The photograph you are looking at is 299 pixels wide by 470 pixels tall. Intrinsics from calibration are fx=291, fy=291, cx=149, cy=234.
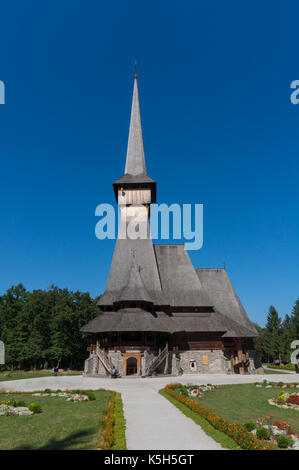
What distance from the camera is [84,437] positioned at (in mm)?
8406

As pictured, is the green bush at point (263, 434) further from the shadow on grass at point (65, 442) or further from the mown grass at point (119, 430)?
the shadow on grass at point (65, 442)

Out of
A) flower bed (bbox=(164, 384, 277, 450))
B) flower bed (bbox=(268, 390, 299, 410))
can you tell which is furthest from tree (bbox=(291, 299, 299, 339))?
flower bed (bbox=(164, 384, 277, 450))

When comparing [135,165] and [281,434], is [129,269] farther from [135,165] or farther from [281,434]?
[281,434]

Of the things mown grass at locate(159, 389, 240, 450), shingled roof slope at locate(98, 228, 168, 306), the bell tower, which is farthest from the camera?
shingled roof slope at locate(98, 228, 168, 306)

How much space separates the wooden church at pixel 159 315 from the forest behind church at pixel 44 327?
547 inches

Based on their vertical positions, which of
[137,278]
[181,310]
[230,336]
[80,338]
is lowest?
[80,338]

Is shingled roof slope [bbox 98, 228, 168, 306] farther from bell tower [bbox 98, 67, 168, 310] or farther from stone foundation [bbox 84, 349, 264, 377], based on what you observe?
stone foundation [bbox 84, 349, 264, 377]

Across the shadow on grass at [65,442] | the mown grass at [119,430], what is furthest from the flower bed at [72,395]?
the shadow on grass at [65,442]

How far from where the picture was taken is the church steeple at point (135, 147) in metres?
41.1

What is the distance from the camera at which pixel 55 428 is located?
9406mm

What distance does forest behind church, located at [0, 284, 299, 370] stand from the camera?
141 feet
